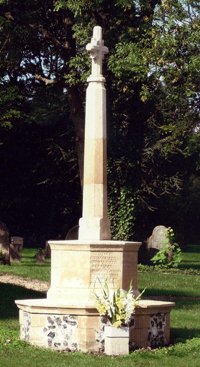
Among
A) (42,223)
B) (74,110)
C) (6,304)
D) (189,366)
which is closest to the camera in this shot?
(189,366)

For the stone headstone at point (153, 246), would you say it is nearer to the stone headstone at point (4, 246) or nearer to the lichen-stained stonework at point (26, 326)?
the stone headstone at point (4, 246)

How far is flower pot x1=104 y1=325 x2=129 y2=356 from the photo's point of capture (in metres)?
14.6

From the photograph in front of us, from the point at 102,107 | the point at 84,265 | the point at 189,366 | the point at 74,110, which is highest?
the point at 74,110

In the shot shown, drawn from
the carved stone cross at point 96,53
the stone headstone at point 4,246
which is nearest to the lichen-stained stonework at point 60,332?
the carved stone cross at point 96,53

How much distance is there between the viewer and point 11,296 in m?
22.0

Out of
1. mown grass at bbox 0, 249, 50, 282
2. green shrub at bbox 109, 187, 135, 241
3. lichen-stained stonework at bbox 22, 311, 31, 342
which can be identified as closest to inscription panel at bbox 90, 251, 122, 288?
lichen-stained stonework at bbox 22, 311, 31, 342

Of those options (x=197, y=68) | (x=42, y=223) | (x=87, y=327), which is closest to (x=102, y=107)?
(x=87, y=327)

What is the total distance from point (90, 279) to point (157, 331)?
1375 mm

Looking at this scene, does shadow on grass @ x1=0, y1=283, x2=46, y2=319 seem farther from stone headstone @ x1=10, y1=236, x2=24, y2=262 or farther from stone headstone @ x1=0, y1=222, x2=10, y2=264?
stone headstone @ x1=10, y1=236, x2=24, y2=262

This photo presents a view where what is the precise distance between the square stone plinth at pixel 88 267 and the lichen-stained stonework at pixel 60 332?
0.36 meters

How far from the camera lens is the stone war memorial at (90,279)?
1493cm

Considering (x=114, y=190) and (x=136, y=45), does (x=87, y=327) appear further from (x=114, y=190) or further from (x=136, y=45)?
(x=114, y=190)

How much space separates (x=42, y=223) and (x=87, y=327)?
31952 mm

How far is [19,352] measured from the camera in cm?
1451
